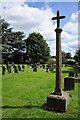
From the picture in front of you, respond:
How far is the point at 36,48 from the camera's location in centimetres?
5134

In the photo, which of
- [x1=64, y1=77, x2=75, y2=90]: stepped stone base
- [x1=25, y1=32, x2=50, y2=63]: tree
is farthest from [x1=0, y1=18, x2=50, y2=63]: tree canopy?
[x1=64, y1=77, x2=75, y2=90]: stepped stone base

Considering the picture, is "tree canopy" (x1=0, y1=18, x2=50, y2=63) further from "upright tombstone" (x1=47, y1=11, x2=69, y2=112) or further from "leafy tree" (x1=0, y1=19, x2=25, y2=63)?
"upright tombstone" (x1=47, y1=11, x2=69, y2=112)

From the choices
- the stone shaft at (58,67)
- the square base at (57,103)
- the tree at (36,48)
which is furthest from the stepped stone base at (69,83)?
the tree at (36,48)

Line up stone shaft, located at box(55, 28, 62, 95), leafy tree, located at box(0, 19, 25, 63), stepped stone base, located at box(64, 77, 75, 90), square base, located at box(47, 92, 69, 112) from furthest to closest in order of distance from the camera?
leafy tree, located at box(0, 19, 25, 63) → stepped stone base, located at box(64, 77, 75, 90) → stone shaft, located at box(55, 28, 62, 95) → square base, located at box(47, 92, 69, 112)

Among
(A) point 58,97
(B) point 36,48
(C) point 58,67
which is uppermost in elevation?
(B) point 36,48

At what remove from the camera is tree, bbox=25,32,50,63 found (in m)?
50.5

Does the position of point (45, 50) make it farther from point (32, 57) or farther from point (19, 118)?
point (19, 118)

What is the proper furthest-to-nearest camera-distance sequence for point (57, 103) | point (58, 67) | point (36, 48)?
1. point (36, 48)
2. point (58, 67)
3. point (57, 103)

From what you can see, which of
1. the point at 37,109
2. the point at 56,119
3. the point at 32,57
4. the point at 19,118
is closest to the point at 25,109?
the point at 37,109

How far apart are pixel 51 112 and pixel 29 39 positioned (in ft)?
165

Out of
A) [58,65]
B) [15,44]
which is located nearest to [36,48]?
[15,44]

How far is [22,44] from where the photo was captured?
54.4 metres

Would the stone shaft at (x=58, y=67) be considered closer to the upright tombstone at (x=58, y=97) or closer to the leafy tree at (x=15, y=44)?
the upright tombstone at (x=58, y=97)

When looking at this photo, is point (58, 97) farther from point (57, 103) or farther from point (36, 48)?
point (36, 48)
